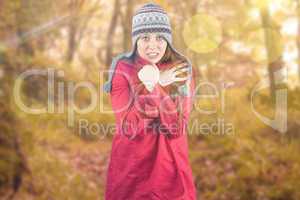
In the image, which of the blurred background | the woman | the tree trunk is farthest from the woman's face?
the tree trunk

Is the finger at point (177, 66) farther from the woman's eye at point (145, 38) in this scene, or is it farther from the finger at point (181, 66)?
the woman's eye at point (145, 38)

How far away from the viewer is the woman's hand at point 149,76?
205 cm

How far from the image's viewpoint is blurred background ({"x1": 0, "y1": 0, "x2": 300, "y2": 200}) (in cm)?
320

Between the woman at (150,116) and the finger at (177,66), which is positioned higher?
the finger at (177,66)

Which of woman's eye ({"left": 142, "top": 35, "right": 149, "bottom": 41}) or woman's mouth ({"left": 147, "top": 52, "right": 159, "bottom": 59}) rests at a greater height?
woman's eye ({"left": 142, "top": 35, "right": 149, "bottom": 41})

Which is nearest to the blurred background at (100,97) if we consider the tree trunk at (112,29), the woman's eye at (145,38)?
the tree trunk at (112,29)

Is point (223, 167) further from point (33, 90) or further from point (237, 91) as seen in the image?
point (33, 90)

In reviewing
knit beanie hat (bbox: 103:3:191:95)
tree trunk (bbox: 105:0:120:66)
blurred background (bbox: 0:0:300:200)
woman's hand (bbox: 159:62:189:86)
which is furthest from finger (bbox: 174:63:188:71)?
tree trunk (bbox: 105:0:120:66)

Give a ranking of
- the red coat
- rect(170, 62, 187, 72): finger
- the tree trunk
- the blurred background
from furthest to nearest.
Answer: the tree trunk → the blurred background → rect(170, 62, 187, 72): finger → the red coat

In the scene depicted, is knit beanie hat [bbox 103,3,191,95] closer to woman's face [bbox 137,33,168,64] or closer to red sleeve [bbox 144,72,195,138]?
woman's face [bbox 137,33,168,64]

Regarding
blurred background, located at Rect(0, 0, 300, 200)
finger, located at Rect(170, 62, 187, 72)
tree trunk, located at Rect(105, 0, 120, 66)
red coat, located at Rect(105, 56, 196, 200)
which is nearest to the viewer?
red coat, located at Rect(105, 56, 196, 200)

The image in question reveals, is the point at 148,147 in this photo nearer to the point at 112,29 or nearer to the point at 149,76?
the point at 149,76

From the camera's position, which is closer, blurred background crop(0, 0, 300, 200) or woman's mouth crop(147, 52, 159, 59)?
woman's mouth crop(147, 52, 159, 59)

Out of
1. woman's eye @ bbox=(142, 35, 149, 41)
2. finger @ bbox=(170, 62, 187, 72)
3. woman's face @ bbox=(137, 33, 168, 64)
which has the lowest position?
finger @ bbox=(170, 62, 187, 72)
